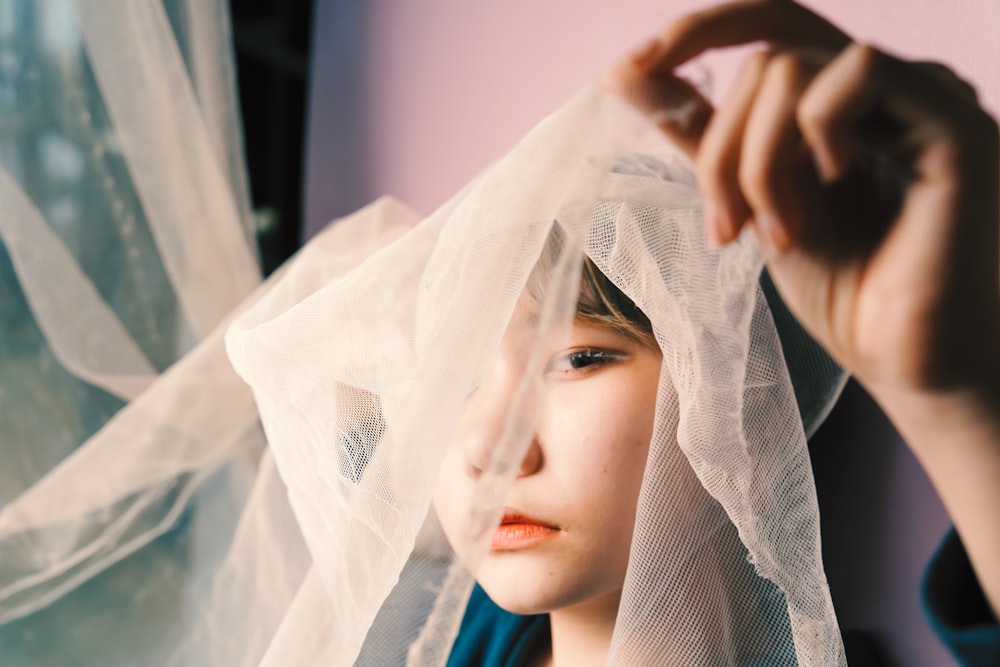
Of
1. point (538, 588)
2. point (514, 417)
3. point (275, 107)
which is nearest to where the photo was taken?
point (514, 417)

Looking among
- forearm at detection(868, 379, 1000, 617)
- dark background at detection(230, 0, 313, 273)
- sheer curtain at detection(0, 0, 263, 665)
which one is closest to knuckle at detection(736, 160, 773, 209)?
forearm at detection(868, 379, 1000, 617)

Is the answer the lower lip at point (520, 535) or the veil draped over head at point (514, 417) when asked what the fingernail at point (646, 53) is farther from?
the lower lip at point (520, 535)

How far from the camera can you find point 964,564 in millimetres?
435

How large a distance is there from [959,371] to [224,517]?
73 cm

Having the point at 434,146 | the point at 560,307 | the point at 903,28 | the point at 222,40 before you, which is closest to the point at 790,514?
the point at 560,307

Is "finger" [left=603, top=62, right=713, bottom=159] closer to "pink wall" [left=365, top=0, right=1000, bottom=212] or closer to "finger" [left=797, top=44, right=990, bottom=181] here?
"finger" [left=797, top=44, right=990, bottom=181]

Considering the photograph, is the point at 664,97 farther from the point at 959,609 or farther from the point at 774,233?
the point at 959,609

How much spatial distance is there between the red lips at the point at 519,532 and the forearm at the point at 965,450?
24 cm

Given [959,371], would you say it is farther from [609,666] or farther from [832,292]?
[609,666]

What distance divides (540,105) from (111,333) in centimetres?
53

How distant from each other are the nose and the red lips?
34mm

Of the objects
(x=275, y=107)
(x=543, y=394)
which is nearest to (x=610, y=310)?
(x=543, y=394)

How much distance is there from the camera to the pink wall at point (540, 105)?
56 cm

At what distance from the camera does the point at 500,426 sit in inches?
18.4
